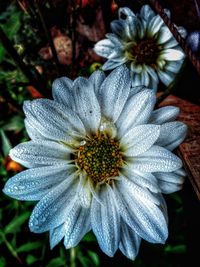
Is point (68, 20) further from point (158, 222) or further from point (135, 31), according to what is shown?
point (158, 222)

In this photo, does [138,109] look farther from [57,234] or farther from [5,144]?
[5,144]

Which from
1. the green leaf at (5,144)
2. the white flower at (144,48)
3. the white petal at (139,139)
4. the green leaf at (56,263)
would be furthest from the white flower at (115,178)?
the green leaf at (5,144)

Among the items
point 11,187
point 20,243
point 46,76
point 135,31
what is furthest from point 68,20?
point 20,243

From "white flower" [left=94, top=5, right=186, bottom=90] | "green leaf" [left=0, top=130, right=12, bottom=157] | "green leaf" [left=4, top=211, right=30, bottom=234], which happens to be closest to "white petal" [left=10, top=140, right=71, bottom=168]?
"white flower" [left=94, top=5, right=186, bottom=90]

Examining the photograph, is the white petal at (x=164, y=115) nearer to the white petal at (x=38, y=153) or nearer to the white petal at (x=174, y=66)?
the white petal at (x=38, y=153)

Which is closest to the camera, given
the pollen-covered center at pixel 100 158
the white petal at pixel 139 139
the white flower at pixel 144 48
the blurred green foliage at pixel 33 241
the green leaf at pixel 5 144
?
the white petal at pixel 139 139

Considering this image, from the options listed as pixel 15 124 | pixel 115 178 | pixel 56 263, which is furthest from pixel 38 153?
pixel 15 124

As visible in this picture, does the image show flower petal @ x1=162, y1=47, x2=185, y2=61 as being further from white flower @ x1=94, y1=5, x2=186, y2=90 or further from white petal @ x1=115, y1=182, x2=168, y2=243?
white petal @ x1=115, y1=182, x2=168, y2=243
